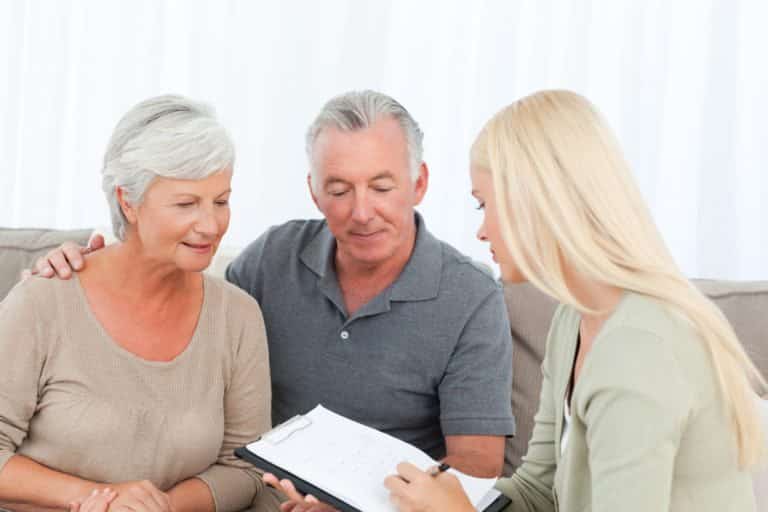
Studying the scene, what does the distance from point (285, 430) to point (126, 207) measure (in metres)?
0.48

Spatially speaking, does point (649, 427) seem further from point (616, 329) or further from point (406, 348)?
point (406, 348)

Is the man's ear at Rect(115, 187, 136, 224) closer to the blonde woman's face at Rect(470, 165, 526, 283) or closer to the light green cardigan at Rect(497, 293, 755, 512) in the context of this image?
the blonde woman's face at Rect(470, 165, 526, 283)

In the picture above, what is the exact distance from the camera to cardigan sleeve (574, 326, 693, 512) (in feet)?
3.64

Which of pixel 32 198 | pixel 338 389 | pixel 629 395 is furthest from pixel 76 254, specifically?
pixel 32 198

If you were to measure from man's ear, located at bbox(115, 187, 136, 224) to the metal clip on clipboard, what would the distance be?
443 mm

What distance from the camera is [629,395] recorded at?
1.12 meters

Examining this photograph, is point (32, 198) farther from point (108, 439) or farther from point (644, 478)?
point (644, 478)

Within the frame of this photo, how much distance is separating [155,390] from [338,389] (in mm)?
368

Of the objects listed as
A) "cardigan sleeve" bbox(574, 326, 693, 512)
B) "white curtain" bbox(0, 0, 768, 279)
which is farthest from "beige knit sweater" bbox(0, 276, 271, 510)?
"white curtain" bbox(0, 0, 768, 279)

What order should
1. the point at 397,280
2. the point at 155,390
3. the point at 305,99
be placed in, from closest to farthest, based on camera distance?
the point at 155,390 → the point at 397,280 → the point at 305,99

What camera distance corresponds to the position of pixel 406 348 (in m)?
1.83

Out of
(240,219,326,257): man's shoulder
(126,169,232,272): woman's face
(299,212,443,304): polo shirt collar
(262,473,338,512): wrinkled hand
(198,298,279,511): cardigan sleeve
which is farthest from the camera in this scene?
(240,219,326,257): man's shoulder

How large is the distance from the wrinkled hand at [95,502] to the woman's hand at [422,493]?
18.8 inches

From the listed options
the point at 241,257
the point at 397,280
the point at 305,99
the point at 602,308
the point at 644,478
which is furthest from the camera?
the point at 305,99
